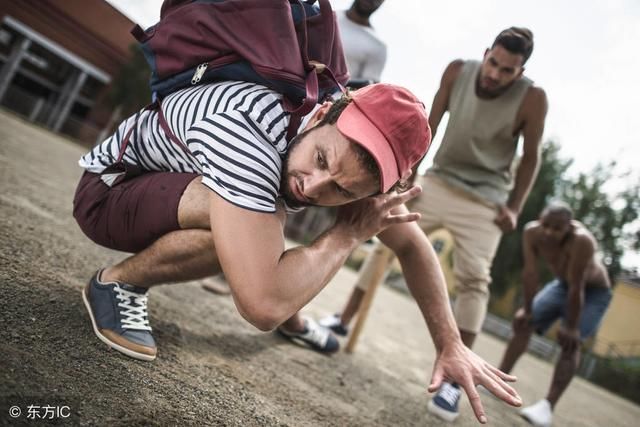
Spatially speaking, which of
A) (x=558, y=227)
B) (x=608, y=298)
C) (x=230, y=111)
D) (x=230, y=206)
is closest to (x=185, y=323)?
(x=230, y=206)

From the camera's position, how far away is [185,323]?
219cm

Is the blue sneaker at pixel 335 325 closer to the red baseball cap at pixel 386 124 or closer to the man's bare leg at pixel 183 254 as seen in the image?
the man's bare leg at pixel 183 254

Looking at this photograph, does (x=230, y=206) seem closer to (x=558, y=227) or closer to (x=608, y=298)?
(x=558, y=227)

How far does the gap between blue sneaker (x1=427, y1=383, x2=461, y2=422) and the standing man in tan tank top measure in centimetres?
39

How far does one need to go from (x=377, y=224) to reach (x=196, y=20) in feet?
3.08

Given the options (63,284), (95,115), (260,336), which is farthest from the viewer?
(95,115)

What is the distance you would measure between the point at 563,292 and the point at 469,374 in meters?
3.19

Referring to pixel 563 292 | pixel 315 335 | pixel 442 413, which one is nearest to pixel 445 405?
pixel 442 413

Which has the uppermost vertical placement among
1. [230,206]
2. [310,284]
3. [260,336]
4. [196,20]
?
[196,20]

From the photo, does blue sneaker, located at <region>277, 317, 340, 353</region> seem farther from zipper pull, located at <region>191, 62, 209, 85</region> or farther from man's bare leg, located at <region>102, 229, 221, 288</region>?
zipper pull, located at <region>191, 62, 209, 85</region>

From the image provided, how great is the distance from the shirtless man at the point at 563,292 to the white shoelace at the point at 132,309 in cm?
334

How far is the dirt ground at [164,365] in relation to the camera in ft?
3.94

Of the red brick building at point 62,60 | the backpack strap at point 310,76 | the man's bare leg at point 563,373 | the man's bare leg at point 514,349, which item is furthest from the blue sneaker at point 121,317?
the red brick building at point 62,60

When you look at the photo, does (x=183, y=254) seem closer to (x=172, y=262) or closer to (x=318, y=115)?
(x=172, y=262)
